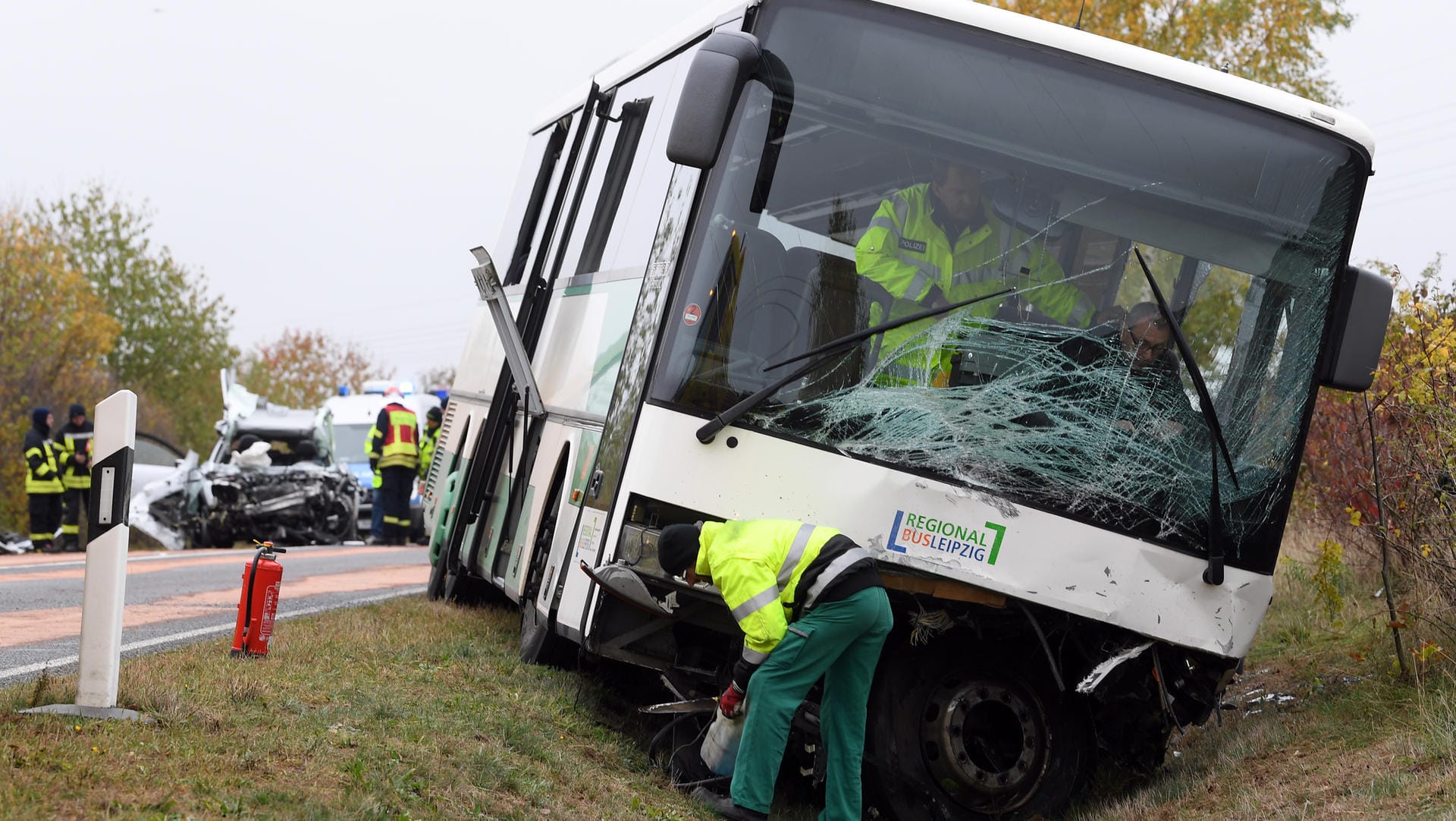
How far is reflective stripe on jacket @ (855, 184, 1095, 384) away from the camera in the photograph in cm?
578

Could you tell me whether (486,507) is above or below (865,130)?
below

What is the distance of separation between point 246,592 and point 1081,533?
4.01 m

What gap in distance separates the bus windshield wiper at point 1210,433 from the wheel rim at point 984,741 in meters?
0.94

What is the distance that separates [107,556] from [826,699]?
269 centimetres

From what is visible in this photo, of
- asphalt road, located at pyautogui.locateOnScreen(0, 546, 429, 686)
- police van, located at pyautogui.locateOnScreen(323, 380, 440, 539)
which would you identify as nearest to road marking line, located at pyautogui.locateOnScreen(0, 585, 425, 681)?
asphalt road, located at pyautogui.locateOnScreen(0, 546, 429, 686)

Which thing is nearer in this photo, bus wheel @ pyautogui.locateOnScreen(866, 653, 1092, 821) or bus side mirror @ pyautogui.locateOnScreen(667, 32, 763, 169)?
bus side mirror @ pyautogui.locateOnScreen(667, 32, 763, 169)

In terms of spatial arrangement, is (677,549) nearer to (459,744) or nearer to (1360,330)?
(459,744)

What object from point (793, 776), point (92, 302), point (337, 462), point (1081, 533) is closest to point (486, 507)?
point (793, 776)

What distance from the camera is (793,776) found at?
22.9 ft

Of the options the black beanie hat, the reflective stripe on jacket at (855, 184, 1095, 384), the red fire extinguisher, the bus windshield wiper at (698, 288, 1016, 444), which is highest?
the reflective stripe on jacket at (855, 184, 1095, 384)

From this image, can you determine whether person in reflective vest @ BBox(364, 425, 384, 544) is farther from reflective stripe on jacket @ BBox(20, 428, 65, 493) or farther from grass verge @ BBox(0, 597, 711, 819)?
grass verge @ BBox(0, 597, 711, 819)

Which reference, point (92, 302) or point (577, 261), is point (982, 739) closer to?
point (577, 261)

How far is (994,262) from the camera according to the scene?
5.83 meters

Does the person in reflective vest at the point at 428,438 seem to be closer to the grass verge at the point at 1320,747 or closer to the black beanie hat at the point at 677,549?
the grass verge at the point at 1320,747
